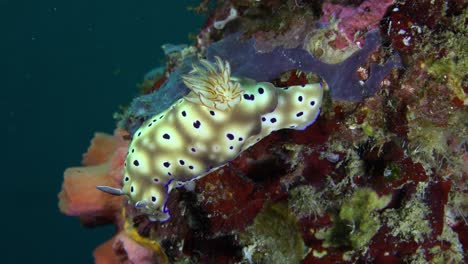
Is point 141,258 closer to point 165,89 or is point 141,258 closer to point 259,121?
point 165,89

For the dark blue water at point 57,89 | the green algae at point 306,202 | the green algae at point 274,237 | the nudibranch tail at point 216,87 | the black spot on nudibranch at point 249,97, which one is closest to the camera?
the nudibranch tail at point 216,87

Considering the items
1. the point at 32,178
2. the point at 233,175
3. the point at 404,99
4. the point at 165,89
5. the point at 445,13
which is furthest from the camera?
the point at 32,178

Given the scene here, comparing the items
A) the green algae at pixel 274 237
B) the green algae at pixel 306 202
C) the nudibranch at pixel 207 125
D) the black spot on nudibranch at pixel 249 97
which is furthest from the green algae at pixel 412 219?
the black spot on nudibranch at pixel 249 97

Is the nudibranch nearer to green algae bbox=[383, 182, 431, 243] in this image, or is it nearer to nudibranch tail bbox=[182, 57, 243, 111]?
nudibranch tail bbox=[182, 57, 243, 111]

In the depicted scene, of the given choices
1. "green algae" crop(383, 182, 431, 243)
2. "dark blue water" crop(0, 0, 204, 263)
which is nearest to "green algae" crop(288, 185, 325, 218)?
"green algae" crop(383, 182, 431, 243)

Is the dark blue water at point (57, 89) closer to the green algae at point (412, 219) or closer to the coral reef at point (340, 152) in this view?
the coral reef at point (340, 152)

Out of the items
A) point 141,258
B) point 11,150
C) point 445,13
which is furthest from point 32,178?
point 445,13

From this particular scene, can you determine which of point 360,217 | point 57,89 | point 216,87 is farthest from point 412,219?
point 57,89
